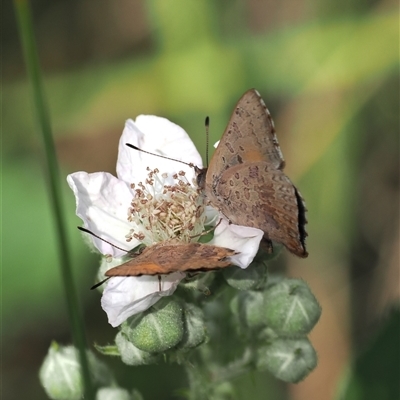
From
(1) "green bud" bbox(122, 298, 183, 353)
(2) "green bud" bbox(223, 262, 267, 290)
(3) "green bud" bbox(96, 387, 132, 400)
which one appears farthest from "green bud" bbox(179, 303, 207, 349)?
(3) "green bud" bbox(96, 387, 132, 400)

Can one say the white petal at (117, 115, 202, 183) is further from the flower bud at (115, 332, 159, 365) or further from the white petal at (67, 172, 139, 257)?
the flower bud at (115, 332, 159, 365)

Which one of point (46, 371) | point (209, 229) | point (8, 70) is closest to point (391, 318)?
point (209, 229)

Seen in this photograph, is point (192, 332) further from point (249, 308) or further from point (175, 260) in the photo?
point (249, 308)

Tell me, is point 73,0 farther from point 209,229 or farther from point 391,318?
point 391,318

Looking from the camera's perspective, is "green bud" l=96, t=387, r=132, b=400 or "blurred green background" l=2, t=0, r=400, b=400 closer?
"green bud" l=96, t=387, r=132, b=400

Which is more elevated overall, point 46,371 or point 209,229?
point 209,229

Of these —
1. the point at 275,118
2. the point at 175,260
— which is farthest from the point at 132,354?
the point at 275,118
